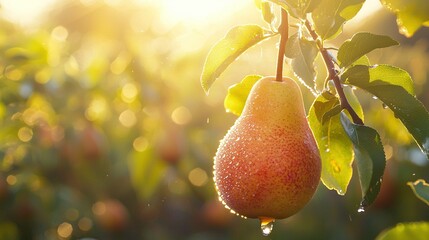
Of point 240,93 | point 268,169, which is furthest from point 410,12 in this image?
point 240,93

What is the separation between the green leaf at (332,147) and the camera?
2.73 feet

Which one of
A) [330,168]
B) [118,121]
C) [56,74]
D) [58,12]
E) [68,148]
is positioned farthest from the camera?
[58,12]

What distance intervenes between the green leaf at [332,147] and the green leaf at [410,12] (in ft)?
0.50

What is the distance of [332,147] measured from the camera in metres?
0.86

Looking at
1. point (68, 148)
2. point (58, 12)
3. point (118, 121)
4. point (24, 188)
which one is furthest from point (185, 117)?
point (58, 12)

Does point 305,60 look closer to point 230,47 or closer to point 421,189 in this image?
point 230,47

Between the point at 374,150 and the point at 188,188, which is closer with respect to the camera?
the point at 374,150

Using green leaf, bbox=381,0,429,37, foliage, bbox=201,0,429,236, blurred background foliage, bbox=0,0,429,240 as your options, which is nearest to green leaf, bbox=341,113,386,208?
foliage, bbox=201,0,429,236

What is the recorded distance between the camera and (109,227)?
123 inches

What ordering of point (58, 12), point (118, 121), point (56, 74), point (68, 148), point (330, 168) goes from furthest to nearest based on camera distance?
1. point (58, 12)
2. point (118, 121)
3. point (68, 148)
4. point (56, 74)
5. point (330, 168)

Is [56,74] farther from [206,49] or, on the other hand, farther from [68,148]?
[206,49]

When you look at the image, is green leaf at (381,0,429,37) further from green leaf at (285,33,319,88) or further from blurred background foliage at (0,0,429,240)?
blurred background foliage at (0,0,429,240)

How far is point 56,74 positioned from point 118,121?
1.64 ft

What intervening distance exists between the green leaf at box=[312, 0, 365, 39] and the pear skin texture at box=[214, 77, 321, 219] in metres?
0.12
